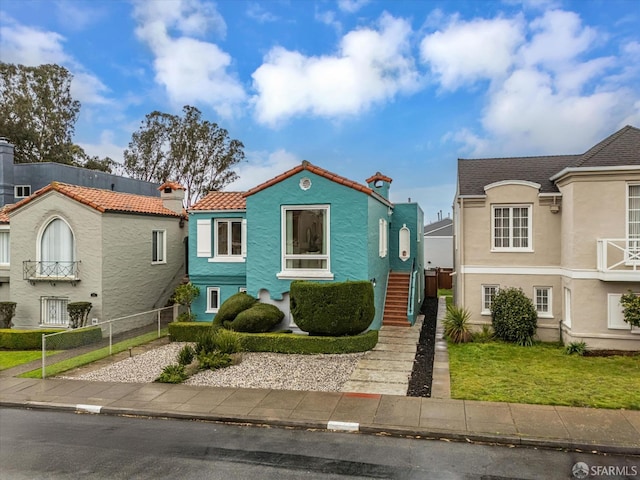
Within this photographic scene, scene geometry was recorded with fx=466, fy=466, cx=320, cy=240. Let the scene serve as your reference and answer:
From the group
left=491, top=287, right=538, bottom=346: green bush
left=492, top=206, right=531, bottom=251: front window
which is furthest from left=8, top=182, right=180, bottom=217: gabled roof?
left=491, top=287, right=538, bottom=346: green bush

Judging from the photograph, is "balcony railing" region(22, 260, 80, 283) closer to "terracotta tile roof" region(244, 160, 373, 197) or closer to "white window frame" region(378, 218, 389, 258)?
"terracotta tile roof" region(244, 160, 373, 197)

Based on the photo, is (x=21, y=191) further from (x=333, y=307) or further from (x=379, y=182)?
(x=333, y=307)

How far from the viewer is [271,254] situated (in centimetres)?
1695

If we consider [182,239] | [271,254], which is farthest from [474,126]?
[182,239]

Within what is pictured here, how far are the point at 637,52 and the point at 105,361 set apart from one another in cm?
1952

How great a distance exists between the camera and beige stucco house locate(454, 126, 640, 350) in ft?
46.7

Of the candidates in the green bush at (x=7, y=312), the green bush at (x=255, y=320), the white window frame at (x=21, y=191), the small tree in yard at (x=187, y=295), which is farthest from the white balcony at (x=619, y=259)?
the white window frame at (x=21, y=191)

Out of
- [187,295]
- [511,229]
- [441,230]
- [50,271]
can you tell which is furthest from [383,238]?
[441,230]

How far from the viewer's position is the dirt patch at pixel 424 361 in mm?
11273

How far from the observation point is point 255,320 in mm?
15664

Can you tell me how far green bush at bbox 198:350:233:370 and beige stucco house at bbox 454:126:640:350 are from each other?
9014 millimetres

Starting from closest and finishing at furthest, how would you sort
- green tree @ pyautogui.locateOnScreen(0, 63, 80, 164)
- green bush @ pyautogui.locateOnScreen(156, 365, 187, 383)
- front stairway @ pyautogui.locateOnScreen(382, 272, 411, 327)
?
green bush @ pyautogui.locateOnScreen(156, 365, 187, 383), front stairway @ pyautogui.locateOnScreen(382, 272, 411, 327), green tree @ pyautogui.locateOnScreen(0, 63, 80, 164)

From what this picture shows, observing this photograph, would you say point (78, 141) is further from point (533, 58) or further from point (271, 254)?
point (533, 58)

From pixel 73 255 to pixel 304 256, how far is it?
9.77 metres
